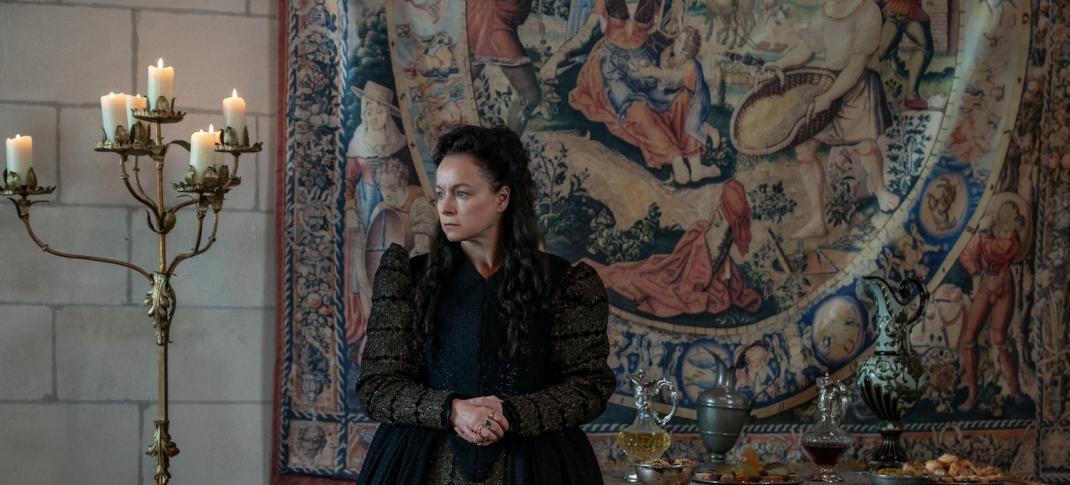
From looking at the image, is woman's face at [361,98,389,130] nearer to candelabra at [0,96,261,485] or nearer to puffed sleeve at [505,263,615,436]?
candelabra at [0,96,261,485]

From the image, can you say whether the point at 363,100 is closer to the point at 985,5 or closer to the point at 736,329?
the point at 736,329

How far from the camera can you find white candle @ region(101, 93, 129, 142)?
3.26 m

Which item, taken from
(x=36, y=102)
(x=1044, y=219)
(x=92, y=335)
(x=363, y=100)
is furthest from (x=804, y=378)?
(x=36, y=102)

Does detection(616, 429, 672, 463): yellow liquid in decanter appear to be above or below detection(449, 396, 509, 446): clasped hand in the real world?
below

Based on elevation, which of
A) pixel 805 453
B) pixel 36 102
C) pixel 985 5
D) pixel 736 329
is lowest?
pixel 805 453

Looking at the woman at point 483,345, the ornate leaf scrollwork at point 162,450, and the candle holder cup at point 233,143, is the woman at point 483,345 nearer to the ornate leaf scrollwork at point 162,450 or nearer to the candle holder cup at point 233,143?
the candle holder cup at point 233,143

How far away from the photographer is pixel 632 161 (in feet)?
13.1

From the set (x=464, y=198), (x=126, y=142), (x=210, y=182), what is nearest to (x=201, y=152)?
(x=210, y=182)

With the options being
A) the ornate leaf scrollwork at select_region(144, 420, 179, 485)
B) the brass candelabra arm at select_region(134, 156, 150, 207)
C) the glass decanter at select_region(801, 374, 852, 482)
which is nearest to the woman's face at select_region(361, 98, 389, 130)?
the brass candelabra arm at select_region(134, 156, 150, 207)

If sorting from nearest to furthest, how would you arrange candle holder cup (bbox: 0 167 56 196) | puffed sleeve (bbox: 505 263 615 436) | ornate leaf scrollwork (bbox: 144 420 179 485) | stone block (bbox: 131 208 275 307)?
puffed sleeve (bbox: 505 263 615 436)
candle holder cup (bbox: 0 167 56 196)
ornate leaf scrollwork (bbox: 144 420 179 485)
stone block (bbox: 131 208 275 307)

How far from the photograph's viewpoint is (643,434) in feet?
11.6

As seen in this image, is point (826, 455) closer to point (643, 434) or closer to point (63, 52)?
point (643, 434)

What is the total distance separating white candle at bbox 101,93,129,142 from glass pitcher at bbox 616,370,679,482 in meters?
1.55

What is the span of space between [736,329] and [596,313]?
1691mm
